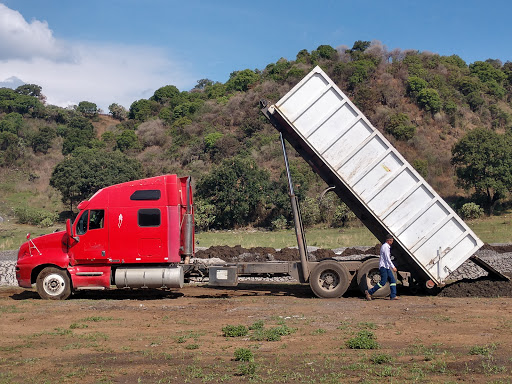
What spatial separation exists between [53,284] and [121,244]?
2226 millimetres

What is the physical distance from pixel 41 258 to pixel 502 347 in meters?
11.4

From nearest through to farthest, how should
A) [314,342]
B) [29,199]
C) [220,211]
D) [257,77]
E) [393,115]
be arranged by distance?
[314,342] → [220,211] → [29,199] → [393,115] → [257,77]

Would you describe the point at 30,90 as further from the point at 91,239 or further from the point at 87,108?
the point at 91,239

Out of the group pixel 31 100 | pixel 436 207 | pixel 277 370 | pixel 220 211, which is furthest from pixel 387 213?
pixel 31 100

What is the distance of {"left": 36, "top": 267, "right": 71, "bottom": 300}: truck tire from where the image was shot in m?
15.4

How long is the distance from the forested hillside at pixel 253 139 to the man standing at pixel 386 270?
24.8 metres

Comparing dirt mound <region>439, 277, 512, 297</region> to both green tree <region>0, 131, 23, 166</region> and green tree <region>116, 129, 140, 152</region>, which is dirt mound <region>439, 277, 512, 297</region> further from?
green tree <region>116, 129, 140, 152</region>

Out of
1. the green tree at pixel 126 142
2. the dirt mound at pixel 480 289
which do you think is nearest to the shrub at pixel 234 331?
the dirt mound at pixel 480 289

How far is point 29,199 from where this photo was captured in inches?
2149

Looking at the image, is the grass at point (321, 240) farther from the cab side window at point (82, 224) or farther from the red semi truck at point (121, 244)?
the cab side window at point (82, 224)

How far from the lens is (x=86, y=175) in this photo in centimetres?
4934

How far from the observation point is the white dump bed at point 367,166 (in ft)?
46.3

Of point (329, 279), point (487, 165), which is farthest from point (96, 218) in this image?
point (487, 165)

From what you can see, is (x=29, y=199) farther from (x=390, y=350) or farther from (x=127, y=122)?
(x=390, y=350)
